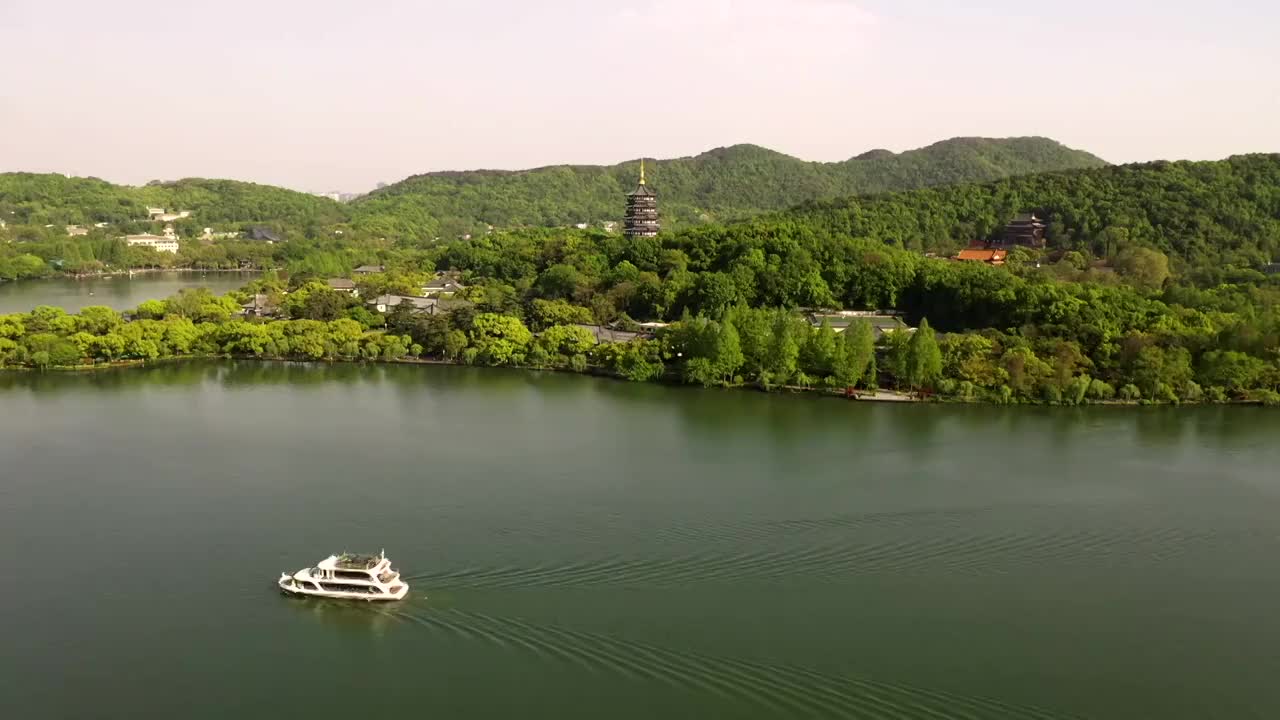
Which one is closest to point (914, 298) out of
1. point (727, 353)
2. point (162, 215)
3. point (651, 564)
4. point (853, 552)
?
point (727, 353)

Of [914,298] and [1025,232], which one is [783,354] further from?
[1025,232]

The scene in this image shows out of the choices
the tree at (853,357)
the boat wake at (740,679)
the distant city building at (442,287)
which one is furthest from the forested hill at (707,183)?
the boat wake at (740,679)

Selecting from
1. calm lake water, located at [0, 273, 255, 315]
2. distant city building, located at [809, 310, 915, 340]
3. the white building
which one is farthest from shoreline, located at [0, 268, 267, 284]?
distant city building, located at [809, 310, 915, 340]

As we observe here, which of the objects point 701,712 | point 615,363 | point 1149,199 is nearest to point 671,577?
point 701,712

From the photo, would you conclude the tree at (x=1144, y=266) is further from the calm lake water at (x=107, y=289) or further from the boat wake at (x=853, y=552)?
the calm lake water at (x=107, y=289)

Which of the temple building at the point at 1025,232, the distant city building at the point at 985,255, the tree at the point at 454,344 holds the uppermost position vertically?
the temple building at the point at 1025,232

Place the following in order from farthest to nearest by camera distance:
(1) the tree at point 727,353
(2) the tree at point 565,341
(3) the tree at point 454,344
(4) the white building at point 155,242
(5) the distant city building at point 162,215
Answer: (5) the distant city building at point 162,215, (4) the white building at point 155,242, (3) the tree at point 454,344, (2) the tree at point 565,341, (1) the tree at point 727,353

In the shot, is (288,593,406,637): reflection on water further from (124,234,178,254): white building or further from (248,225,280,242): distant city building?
(248,225,280,242): distant city building
